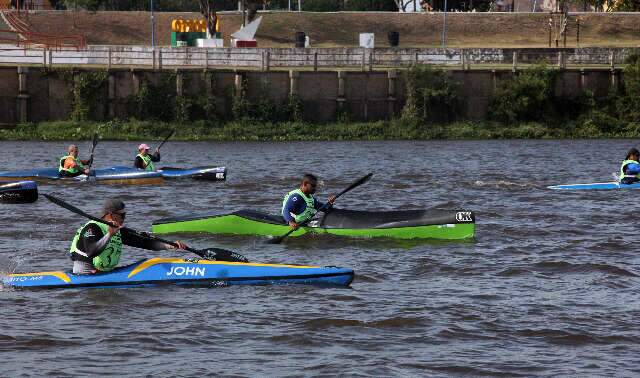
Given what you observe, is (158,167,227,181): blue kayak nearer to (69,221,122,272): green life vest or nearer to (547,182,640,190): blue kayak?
(547,182,640,190): blue kayak

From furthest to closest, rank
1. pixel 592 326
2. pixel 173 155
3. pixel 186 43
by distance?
pixel 186 43
pixel 173 155
pixel 592 326

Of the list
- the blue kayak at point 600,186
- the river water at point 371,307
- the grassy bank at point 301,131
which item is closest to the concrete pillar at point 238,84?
the grassy bank at point 301,131

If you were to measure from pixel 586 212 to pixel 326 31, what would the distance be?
4675cm

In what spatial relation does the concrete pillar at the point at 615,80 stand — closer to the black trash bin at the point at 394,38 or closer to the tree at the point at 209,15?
the black trash bin at the point at 394,38

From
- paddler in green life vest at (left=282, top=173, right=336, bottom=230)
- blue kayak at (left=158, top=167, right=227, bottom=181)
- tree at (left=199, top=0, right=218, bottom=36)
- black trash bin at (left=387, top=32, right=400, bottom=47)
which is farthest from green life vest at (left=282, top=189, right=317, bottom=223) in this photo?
black trash bin at (left=387, top=32, right=400, bottom=47)

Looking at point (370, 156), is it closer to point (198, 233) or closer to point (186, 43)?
point (198, 233)

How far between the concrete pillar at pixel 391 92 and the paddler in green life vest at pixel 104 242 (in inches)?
1314

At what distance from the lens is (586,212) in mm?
25922

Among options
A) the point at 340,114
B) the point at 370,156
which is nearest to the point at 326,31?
the point at 340,114

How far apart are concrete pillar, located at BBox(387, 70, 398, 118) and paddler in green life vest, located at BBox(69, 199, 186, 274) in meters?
33.4

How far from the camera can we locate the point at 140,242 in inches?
642

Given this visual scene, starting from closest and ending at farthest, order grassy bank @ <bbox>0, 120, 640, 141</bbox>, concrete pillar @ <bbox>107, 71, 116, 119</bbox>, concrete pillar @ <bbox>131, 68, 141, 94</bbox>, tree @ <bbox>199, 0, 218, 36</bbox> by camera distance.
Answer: grassy bank @ <bbox>0, 120, 640, 141</bbox>
concrete pillar @ <bbox>107, 71, 116, 119</bbox>
concrete pillar @ <bbox>131, 68, 141, 94</bbox>
tree @ <bbox>199, 0, 218, 36</bbox>

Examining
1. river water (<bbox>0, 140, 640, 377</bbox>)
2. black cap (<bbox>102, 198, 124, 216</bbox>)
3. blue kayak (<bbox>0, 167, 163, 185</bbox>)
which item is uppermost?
black cap (<bbox>102, 198, 124, 216</bbox>)

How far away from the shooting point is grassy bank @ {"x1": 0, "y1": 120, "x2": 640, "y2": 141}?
152 ft
